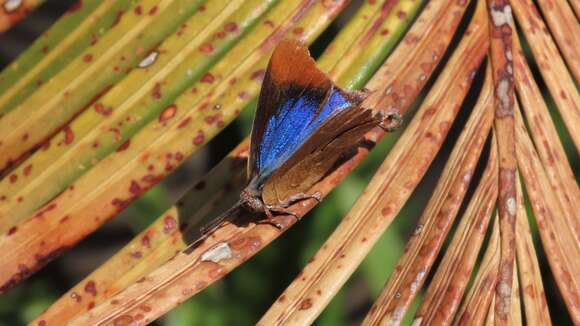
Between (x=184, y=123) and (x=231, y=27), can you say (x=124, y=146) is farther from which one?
(x=231, y=27)

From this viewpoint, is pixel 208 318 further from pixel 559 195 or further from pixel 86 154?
pixel 559 195

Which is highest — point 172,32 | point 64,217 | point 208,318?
point 172,32

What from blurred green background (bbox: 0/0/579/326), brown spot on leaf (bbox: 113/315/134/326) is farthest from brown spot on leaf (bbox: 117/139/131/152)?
blurred green background (bbox: 0/0/579/326)

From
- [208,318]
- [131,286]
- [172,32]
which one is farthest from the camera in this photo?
[208,318]

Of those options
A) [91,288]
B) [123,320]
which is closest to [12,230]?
[91,288]

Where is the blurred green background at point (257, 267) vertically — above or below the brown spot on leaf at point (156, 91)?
below

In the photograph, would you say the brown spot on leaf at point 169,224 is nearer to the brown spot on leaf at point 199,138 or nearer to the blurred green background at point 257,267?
the brown spot on leaf at point 199,138

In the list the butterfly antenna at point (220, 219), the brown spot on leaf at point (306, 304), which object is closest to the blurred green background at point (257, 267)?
the butterfly antenna at point (220, 219)

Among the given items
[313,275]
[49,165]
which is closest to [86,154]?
[49,165]
